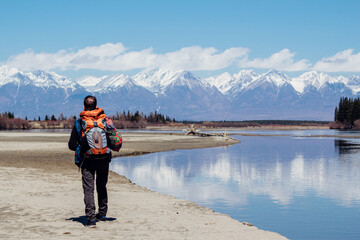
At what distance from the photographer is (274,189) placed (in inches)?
1125

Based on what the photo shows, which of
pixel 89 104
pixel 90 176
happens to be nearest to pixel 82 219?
pixel 90 176

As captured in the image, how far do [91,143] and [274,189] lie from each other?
17.3m

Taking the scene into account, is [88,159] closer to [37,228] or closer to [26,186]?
[37,228]

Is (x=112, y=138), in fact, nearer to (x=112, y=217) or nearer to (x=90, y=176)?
(x=90, y=176)

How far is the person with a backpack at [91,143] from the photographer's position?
1373 centimetres

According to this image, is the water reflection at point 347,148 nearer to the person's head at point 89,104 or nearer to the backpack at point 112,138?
the backpack at point 112,138

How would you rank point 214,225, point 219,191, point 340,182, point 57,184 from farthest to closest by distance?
point 340,182, point 219,191, point 57,184, point 214,225

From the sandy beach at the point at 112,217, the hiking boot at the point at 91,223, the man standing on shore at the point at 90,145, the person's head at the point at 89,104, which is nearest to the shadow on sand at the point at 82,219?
the sandy beach at the point at 112,217

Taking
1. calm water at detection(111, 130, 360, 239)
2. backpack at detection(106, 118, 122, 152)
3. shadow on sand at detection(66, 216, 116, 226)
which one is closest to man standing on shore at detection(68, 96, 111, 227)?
backpack at detection(106, 118, 122, 152)

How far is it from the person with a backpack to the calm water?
23.7ft

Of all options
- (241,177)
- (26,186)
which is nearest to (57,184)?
(26,186)

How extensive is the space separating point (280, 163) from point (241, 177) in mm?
13131

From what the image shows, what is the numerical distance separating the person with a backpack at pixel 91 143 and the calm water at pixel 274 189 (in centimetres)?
721

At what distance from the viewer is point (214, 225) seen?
15367 millimetres
